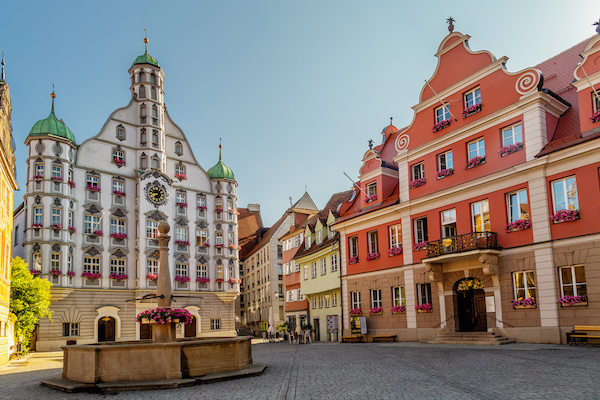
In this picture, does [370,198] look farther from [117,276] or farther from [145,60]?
[145,60]

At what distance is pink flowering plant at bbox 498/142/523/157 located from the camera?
2658 cm

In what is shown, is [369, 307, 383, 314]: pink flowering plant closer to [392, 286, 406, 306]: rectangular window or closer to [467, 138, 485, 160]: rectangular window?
[392, 286, 406, 306]: rectangular window

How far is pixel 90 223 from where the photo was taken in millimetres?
51594

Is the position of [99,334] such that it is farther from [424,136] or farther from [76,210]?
[424,136]

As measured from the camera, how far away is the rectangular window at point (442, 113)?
31484 millimetres

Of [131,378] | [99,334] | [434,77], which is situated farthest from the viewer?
[99,334]

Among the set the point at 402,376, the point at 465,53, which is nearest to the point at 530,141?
the point at 465,53

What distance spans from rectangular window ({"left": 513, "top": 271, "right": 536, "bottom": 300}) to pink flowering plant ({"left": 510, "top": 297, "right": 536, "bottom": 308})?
188mm

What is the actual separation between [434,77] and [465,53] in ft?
8.45

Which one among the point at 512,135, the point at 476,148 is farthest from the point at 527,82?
the point at 476,148

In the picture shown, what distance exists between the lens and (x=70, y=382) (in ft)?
49.5

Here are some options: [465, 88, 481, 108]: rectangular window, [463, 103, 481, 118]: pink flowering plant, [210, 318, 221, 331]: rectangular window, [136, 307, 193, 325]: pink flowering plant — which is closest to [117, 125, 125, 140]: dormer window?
[210, 318, 221, 331]: rectangular window

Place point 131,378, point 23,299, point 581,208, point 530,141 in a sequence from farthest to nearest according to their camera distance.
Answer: point 23,299 → point 530,141 → point 581,208 → point 131,378

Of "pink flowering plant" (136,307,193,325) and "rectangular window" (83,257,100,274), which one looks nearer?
"pink flowering plant" (136,307,193,325)
